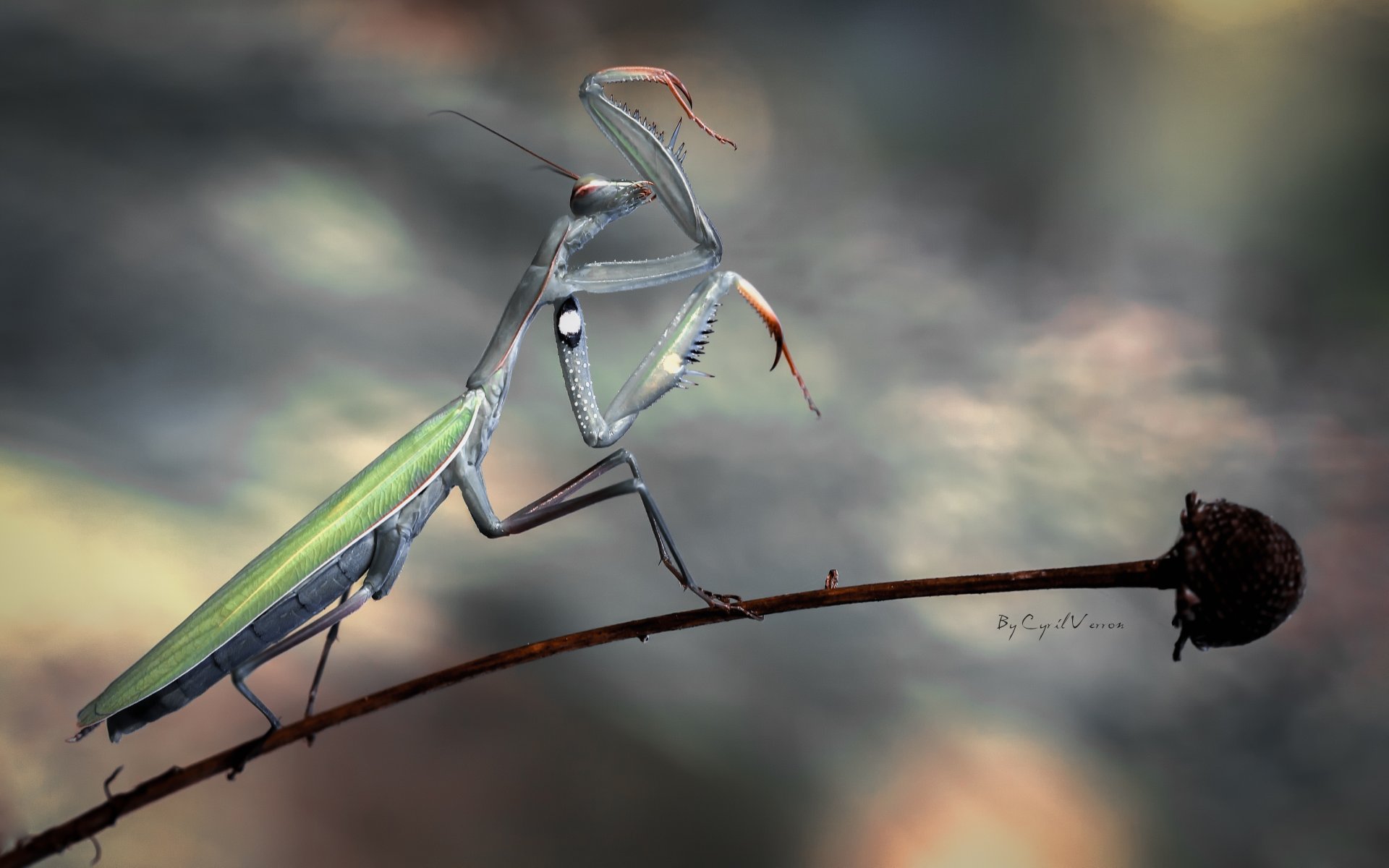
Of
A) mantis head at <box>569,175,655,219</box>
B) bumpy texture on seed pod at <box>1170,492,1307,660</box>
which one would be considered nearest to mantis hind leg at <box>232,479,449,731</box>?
mantis head at <box>569,175,655,219</box>

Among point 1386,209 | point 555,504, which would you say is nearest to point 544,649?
point 555,504

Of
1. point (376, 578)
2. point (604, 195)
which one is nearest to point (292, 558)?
point (376, 578)

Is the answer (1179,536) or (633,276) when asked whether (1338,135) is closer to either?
(1179,536)

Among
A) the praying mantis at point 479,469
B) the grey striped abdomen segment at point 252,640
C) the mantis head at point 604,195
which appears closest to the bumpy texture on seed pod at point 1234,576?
the praying mantis at point 479,469

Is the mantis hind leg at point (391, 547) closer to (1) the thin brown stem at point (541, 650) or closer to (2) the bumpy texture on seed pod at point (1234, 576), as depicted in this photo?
(1) the thin brown stem at point (541, 650)

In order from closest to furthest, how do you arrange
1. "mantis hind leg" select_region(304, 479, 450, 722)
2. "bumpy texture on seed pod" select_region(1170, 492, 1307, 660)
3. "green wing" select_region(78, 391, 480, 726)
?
"bumpy texture on seed pod" select_region(1170, 492, 1307, 660)
"green wing" select_region(78, 391, 480, 726)
"mantis hind leg" select_region(304, 479, 450, 722)

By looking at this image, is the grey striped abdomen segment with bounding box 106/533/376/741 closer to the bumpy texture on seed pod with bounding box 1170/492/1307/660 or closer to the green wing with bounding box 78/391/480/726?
the green wing with bounding box 78/391/480/726

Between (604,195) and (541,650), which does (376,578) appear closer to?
(541,650)
